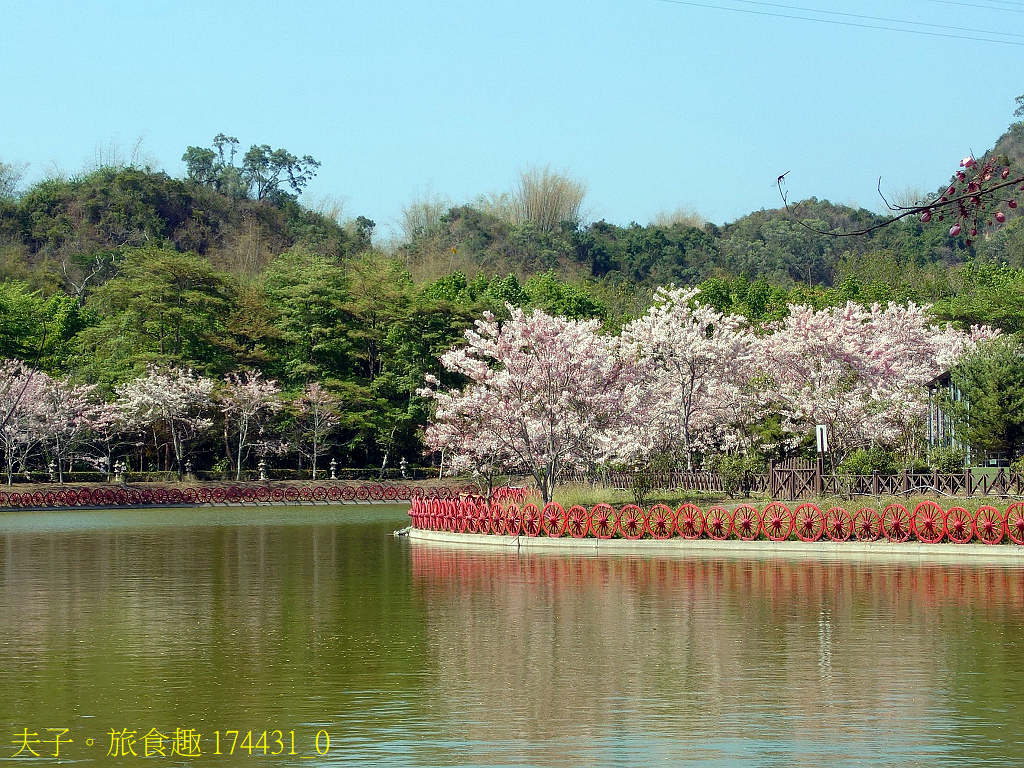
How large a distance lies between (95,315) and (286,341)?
16815 millimetres

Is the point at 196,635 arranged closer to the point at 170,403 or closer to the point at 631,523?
the point at 631,523

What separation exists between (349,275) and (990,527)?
244ft

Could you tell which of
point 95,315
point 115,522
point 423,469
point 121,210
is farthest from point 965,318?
point 121,210

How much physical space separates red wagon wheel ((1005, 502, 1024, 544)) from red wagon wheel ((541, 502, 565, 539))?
12.0 m

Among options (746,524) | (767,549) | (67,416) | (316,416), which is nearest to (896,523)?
(767,549)

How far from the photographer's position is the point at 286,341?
291ft

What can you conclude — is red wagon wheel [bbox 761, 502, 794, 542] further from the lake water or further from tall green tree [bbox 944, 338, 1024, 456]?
tall green tree [bbox 944, 338, 1024, 456]

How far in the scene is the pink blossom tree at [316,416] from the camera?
8044cm

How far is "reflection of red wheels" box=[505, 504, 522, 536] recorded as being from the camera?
3503 centimetres

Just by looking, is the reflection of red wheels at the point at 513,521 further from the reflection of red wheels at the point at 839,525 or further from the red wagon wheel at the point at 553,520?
the reflection of red wheels at the point at 839,525

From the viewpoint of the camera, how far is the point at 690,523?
107ft

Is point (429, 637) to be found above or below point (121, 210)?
below

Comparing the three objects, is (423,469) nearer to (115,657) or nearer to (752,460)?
(752,460)

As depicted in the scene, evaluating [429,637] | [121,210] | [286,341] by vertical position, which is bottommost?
[429,637]
